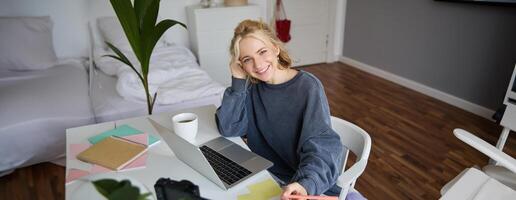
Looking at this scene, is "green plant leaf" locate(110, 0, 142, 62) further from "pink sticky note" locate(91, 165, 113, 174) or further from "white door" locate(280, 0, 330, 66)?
"white door" locate(280, 0, 330, 66)

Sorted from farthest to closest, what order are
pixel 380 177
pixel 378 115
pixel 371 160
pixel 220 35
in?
pixel 220 35 → pixel 378 115 → pixel 371 160 → pixel 380 177

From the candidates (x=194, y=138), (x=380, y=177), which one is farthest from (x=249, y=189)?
(x=380, y=177)

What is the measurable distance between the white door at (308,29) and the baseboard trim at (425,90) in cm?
41

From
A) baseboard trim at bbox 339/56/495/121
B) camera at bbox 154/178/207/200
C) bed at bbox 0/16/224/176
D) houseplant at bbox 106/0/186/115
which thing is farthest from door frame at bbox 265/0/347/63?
camera at bbox 154/178/207/200

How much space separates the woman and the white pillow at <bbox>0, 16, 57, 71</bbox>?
2.20m

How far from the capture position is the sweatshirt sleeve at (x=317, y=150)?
3.01 feet

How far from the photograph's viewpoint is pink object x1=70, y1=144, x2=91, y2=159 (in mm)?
1071

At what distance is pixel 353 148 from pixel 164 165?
26.9 inches

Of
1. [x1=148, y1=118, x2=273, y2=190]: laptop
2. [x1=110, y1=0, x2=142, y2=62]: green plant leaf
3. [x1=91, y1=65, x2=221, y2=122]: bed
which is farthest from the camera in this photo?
[x1=91, y1=65, x2=221, y2=122]: bed

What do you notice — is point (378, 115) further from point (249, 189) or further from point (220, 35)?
point (249, 189)

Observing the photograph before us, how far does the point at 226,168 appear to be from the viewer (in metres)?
1.01

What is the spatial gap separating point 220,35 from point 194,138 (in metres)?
2.27

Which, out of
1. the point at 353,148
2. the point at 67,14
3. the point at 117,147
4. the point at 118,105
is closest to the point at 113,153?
the point at 117,147

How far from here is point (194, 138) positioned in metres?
1.20
